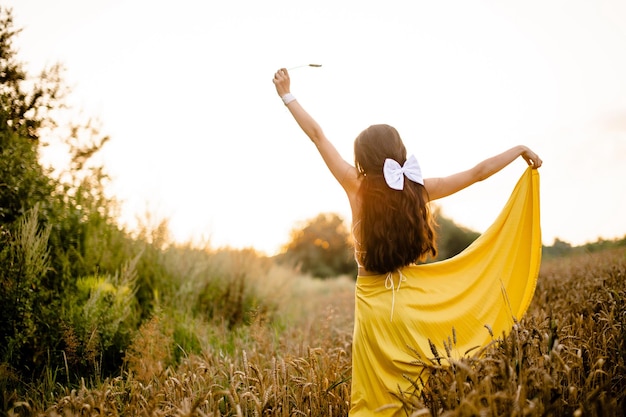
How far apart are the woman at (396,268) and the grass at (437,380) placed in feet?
0.69

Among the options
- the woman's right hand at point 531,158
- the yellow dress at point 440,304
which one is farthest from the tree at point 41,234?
the woman's right hand at point 531,158

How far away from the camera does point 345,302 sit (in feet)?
33.6

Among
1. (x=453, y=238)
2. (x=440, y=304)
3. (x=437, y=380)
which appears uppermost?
(x=453, y=238)

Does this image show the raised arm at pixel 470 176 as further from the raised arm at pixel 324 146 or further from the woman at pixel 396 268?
the raised arm at pixel 324 146

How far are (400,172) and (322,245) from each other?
32871 millimetres

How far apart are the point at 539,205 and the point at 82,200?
524 centimetres

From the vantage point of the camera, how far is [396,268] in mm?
3090

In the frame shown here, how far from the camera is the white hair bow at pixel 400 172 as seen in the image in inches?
121

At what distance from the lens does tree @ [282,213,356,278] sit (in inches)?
1363

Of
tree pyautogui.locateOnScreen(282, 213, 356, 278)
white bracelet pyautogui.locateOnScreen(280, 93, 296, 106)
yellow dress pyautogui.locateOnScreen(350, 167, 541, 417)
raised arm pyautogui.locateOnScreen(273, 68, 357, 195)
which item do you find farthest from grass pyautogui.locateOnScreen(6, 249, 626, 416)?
tree pyautogui.locateOnScreen(282, 213, 356, 278)

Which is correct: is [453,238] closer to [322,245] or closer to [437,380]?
[322,245]

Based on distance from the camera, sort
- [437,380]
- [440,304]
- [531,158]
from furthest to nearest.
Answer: [531,158], [440,304], [437,380]

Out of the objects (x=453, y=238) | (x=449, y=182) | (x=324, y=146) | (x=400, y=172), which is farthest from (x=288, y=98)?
(x=453, y=238)

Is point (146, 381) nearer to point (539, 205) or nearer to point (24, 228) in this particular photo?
point (24, 228)
